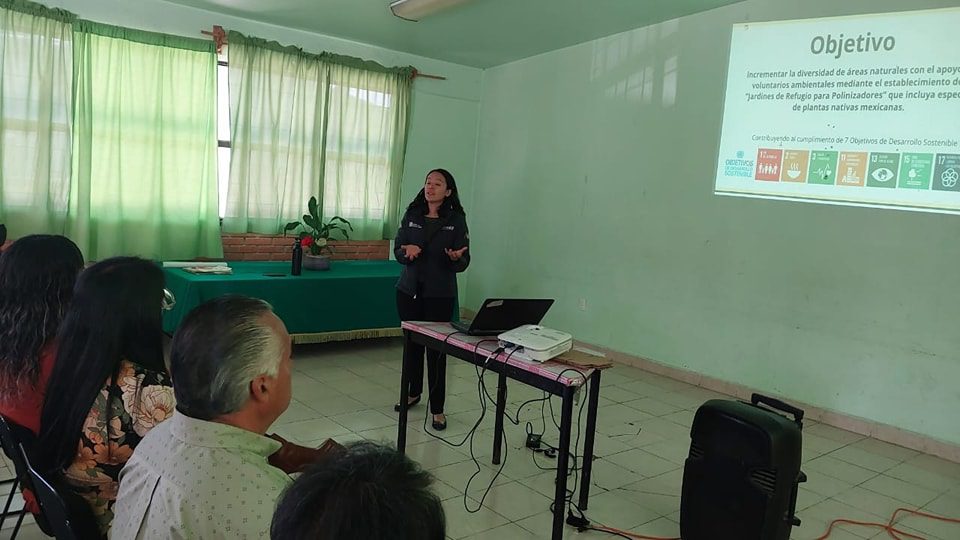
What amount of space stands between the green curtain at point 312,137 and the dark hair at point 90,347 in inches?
162

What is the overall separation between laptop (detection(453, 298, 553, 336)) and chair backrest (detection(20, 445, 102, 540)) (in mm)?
1568

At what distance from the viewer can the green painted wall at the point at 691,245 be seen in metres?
3.76

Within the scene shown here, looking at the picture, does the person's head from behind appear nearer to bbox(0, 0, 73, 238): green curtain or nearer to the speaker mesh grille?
the speaker mesh grille

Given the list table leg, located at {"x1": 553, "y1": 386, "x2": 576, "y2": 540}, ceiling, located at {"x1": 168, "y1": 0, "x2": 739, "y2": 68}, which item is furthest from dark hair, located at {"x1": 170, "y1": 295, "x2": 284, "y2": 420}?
ceiling, located at {"x1": 168, "y1": 0, "x2": 739, "y2": 68}

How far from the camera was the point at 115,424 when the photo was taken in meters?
1.48

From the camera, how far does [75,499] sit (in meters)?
1.39

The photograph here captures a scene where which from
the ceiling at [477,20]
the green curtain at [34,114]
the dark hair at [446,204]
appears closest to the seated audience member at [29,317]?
the dark hair at [446,204]

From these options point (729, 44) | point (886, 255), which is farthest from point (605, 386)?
point (729, 44)

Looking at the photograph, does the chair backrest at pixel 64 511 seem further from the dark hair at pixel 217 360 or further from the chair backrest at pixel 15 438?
the dark hair at pixel 217 360

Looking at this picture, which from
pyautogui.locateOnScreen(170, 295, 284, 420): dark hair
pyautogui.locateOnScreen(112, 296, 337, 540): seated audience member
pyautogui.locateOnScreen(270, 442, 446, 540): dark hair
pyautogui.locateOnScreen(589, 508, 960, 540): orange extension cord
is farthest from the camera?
pyautogui.locateOnScreen(589, 508, 960, 540): orange extension cord

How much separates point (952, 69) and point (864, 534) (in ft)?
8.25

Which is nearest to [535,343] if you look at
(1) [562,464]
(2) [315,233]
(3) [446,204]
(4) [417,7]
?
(1) [562,464]

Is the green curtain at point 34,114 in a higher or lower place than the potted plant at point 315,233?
higher

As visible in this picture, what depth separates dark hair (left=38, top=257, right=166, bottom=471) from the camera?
1437 mm
